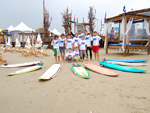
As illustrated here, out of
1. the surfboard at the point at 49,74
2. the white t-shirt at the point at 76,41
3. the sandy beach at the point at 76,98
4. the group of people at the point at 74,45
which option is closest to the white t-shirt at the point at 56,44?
the group of people at the point at 74,45

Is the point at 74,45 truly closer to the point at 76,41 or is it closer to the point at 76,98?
the point at 76,41

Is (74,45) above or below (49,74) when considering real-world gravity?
above

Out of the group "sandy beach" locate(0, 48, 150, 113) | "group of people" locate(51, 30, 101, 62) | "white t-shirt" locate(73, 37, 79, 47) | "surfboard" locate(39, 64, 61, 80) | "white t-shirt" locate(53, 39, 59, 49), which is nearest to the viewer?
"sandy beach" locate(0, 48, 150, 113)

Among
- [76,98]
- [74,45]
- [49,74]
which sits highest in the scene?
[74,45]

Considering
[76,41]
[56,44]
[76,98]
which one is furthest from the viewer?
[76,41]

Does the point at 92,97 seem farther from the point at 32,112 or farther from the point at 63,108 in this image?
the point at 32,112

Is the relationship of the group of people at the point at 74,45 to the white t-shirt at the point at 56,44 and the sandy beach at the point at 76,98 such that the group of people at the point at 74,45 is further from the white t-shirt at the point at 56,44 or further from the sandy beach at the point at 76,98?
the sandy beach at the point at 76,98

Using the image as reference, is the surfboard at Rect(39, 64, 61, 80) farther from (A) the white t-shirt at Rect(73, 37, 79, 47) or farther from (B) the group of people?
(A) the white t-shirt at Rect(73, 37, 79, 47)

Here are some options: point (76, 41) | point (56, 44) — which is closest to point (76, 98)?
point (56, 44)

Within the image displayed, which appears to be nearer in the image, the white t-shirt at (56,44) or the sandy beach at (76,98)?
the sandy beach at (76,98)

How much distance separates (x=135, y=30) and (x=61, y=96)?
11.9 meters

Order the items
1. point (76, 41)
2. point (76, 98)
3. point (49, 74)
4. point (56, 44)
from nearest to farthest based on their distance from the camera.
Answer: point (76, 98), point (49, 74), point (56, 44), point (76, 41)

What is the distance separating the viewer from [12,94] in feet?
8.84

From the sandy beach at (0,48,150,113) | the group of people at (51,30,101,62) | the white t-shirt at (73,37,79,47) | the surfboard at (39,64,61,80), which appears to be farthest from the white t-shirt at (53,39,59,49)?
the sandy beach at (0,48,150,113)
